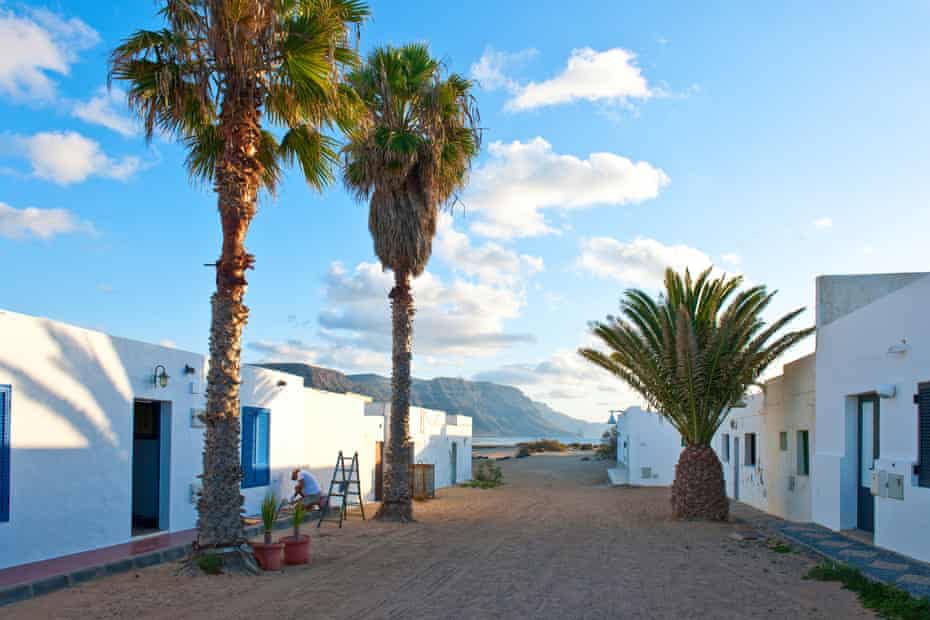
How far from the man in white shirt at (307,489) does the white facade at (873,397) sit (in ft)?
35.7

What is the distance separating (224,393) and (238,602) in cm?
326

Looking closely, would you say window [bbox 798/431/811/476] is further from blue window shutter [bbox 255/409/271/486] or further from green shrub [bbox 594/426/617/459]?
green shrub [bbox 594/426/617/459]

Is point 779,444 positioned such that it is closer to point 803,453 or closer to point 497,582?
point 803,453

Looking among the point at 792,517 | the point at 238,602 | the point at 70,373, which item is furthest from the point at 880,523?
the point at 70,373

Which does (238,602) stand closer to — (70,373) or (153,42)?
(70,373)

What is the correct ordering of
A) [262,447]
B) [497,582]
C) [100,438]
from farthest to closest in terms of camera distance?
[262,447] → [100,438] → [497,582]

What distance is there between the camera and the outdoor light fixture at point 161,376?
14.7 m

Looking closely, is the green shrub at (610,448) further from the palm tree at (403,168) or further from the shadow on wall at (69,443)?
the shadow on wall at (69,443)

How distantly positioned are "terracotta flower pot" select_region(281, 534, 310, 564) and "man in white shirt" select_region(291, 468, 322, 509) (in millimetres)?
6347

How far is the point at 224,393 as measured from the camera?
12117 mm

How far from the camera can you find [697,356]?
19.7m

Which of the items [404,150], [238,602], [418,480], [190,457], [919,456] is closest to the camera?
[238,602]

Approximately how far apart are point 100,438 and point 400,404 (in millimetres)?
8226

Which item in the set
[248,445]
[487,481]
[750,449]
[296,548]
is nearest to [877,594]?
[296,548]
